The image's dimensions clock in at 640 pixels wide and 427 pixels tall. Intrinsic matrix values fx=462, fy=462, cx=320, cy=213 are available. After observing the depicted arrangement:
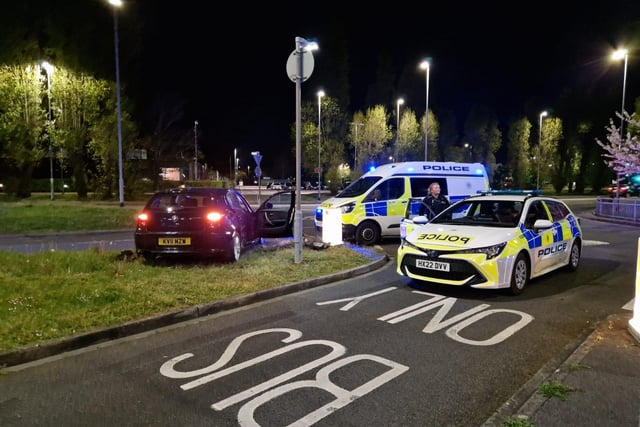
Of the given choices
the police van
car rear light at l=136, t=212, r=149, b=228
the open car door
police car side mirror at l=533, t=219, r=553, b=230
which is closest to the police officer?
the police van

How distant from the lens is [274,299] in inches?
269

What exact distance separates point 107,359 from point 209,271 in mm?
3455

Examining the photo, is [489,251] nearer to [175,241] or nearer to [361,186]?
[175,241]

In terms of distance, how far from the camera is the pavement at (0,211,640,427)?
3311 mm

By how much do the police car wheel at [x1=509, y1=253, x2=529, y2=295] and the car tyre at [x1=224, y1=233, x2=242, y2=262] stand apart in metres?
4.93

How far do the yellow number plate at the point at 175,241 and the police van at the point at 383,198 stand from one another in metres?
4.37

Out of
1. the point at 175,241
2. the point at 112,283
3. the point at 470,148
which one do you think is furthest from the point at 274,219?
the point at 470,148

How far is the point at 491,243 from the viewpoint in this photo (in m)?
6.58

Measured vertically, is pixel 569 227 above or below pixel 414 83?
below

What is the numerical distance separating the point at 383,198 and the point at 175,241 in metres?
5.95

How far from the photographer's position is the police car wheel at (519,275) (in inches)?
268

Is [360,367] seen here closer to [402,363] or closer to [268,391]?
[402,363]

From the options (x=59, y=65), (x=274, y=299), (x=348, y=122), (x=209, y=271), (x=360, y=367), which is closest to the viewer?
(x=360, y=367)

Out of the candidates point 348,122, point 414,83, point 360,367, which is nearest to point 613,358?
point 360,367
